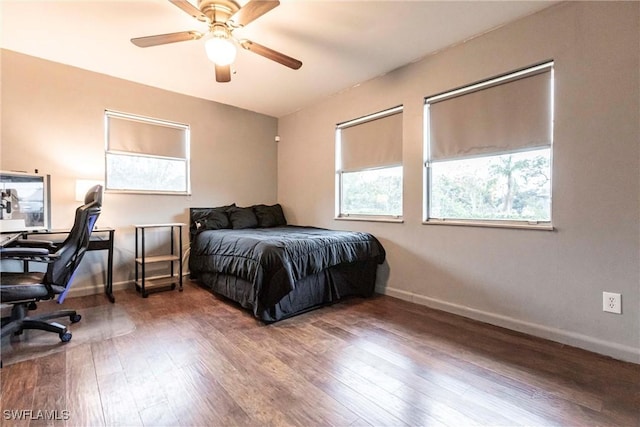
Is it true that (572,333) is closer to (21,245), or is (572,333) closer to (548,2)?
(548,2)

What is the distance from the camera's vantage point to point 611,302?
6.47 feet

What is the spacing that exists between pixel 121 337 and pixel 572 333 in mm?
3311

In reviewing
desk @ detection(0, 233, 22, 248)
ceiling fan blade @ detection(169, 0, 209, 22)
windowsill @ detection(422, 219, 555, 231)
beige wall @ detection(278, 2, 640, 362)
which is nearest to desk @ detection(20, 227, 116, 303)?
desk @ detection(0, 233, 22, 248)

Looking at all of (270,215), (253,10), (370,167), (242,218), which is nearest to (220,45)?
(253,10)

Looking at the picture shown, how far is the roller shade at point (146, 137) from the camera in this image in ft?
11.3

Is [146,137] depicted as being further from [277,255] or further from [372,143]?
[372,143]

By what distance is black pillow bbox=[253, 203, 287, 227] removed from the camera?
438 cm

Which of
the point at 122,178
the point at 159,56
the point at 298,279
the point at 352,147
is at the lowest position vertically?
the point at 298,279

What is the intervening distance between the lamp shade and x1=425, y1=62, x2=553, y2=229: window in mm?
1945

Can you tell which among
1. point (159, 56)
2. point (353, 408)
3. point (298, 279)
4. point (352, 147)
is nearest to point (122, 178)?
point (159, 56)

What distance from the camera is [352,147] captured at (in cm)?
377

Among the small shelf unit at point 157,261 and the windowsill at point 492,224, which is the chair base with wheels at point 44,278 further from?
the windowsill at point 492,224

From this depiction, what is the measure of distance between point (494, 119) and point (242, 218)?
125 inches

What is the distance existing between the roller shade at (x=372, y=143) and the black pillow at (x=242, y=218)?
1477 millimetres
